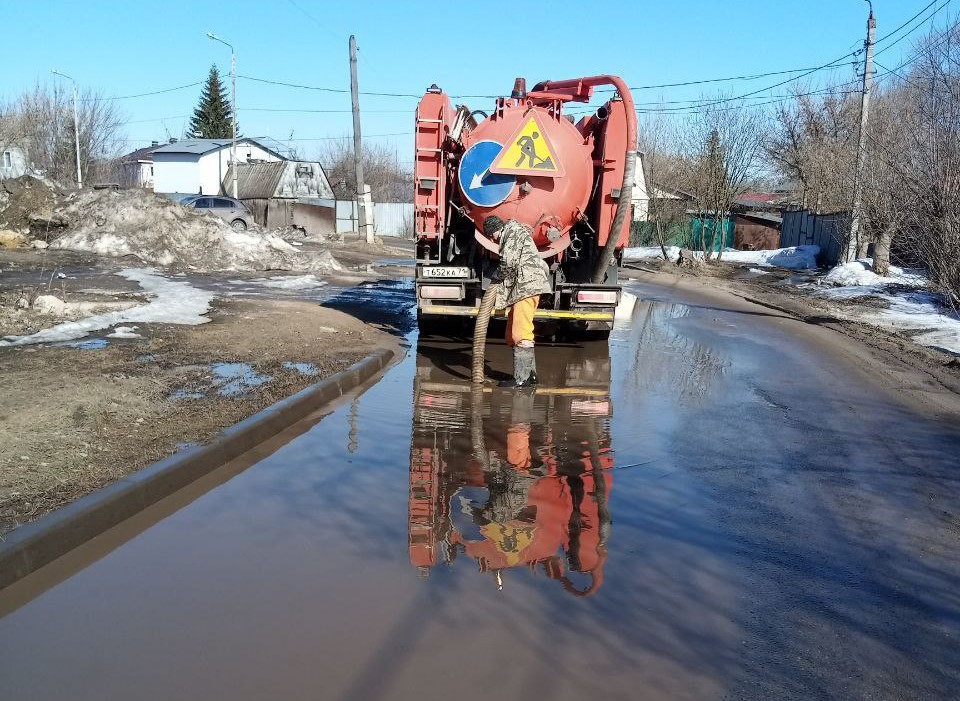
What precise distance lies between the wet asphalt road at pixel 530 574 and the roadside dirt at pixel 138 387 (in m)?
0.55

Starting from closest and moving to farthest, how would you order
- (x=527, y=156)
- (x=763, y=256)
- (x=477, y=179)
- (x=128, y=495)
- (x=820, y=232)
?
(x=128, y=495), (x=527, y=156), (x=477, y=179), (x=820, y=232), (x=763, y=256)

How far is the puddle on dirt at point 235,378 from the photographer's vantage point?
279 inches

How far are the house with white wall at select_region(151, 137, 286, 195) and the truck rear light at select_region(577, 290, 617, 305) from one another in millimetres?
52215

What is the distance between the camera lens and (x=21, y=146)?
166 feet

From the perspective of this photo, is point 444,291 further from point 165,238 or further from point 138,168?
point 138,168

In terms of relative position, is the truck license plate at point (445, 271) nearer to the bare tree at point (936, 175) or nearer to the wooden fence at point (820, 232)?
the bare tree at point (936, 175)

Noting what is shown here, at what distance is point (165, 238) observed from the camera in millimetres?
20578

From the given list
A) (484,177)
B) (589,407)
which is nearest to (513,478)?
(589,407)

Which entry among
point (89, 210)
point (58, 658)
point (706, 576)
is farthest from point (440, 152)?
point (89, 210)

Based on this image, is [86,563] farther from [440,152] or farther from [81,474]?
[440,152]

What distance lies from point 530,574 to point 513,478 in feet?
5.12

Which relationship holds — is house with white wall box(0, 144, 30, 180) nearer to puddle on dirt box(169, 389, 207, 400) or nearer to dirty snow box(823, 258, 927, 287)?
dirty snow box(823, 258, 927, 287)

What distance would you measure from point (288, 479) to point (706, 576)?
276cm

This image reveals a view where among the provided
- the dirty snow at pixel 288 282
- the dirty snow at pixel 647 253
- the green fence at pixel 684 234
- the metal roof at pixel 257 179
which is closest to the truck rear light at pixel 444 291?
the dirty snow at pixel 288 282
